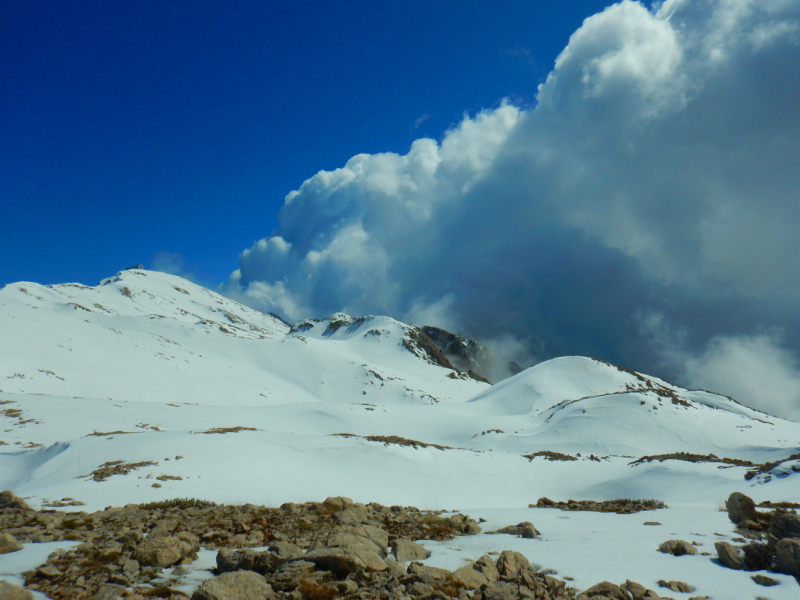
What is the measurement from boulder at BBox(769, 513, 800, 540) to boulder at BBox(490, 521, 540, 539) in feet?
12.3

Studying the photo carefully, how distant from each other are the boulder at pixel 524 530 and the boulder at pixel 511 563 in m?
2.40

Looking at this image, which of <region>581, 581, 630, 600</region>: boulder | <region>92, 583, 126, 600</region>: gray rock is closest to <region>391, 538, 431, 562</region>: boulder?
<region>581, 581, 630, 600</region>: boulder

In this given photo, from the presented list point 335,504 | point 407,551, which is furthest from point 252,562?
point 335,504

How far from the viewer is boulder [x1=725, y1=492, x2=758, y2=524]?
27.1ft

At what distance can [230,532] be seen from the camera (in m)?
7.69

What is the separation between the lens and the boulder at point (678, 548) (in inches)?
251

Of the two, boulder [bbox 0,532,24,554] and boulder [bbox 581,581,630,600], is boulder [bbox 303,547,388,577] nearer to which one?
boulder [bbox 581,581,630,600]

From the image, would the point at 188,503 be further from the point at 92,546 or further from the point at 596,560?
the point at 596,560

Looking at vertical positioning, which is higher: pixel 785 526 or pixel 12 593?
pixel 785 526

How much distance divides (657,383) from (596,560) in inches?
2826

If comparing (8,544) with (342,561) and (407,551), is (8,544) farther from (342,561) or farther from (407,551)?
(407,551)

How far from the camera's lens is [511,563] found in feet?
17.9

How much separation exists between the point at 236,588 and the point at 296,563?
2.69 feet

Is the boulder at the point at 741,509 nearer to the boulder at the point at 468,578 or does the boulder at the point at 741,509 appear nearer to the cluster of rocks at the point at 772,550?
the cluster of rocks at the point at 772,550
